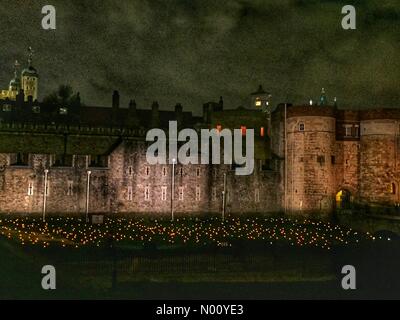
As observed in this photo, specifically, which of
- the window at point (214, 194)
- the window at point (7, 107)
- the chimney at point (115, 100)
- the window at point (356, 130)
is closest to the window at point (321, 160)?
the window at point (356, 130)

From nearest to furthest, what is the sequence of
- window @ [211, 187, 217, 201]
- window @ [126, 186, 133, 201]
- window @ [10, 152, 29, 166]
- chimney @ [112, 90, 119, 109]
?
window @ [10, 152, 29, 166], window @ [126, 186, 133, 201], window @ [211, 187, 217, 201], chimney @ [112, 90, 119, 109]

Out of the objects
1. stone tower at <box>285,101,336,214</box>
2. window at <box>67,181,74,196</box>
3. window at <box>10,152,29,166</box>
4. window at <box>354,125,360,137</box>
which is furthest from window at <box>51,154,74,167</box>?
window at <box>354,125,360,137</box>

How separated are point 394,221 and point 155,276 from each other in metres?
19.6

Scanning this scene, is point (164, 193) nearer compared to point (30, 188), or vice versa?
point (30, 188)

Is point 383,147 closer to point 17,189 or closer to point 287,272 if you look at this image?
point 287,272

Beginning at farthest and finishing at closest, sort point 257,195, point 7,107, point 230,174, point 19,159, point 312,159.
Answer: point 7,107
point 257,195
point 230,174
point 312,159
point 19,159

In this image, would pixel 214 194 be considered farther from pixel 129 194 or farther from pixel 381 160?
pixel 381 160

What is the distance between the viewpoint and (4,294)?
20.9 meters

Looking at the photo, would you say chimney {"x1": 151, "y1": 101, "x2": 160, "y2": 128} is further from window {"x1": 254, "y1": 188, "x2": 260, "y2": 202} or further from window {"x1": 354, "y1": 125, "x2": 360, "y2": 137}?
window {"x1": 354, "y1": 125, "x2": 360, "y2": 137}

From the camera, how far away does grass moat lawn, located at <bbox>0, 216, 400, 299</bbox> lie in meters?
23.0

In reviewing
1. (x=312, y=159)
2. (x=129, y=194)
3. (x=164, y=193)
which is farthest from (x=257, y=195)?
(x=129, y=194)

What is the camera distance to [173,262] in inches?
1003

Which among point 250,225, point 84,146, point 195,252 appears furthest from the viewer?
point 84,146
